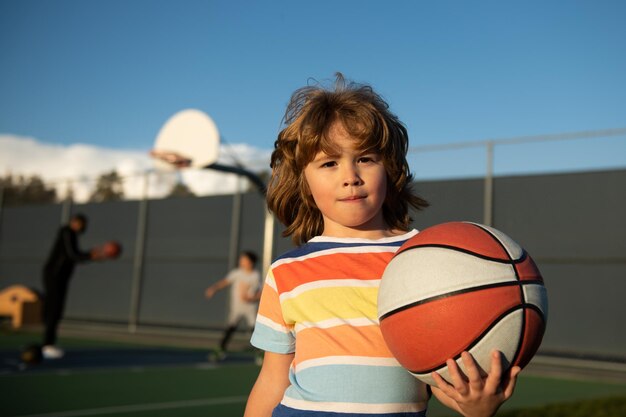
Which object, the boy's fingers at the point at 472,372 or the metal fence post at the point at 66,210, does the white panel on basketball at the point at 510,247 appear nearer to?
the boy's fingers at the point at 472,372

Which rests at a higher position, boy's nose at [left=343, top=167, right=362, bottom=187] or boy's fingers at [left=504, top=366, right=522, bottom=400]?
boy's nose at [left=343, top=167, right=362, bottom=187]

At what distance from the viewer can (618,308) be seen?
11.2 meters

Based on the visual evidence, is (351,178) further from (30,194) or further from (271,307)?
(30,194)

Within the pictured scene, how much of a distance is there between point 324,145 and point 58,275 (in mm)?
8960

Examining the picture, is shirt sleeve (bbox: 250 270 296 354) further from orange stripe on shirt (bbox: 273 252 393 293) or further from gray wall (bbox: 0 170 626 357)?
gray wall (bbox: 0 170 626 357)

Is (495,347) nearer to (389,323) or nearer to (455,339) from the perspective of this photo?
(455,339)

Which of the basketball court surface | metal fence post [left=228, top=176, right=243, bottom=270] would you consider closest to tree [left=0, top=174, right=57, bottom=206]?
metal fence post [left=228, top=176, right=243, bottom=270]

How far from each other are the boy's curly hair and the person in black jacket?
8.19m

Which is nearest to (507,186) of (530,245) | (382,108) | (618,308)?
(530,245)

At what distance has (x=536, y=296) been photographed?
206 centimetres

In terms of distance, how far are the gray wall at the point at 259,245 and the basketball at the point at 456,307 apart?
10001mm

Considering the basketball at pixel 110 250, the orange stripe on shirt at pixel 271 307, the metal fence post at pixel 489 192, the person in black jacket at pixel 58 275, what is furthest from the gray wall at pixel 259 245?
the orange stripe on shirt at pixel 271 307

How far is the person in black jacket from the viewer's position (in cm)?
1037

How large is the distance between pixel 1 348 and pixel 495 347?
459 inches
